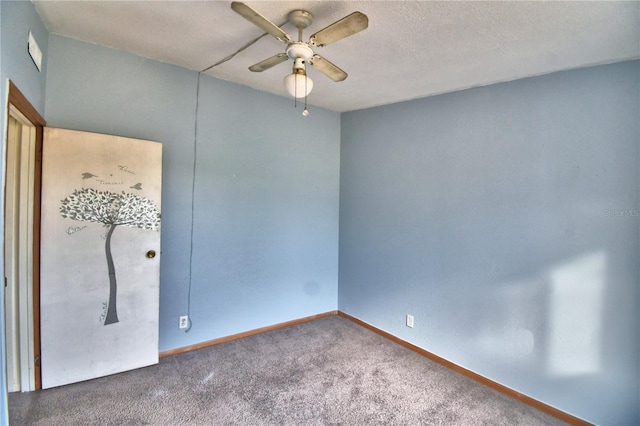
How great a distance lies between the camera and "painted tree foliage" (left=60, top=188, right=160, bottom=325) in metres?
2.25

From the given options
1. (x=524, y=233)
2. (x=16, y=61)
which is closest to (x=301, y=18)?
(x=16, y=61)

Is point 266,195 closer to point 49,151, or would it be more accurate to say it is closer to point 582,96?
point 49,151

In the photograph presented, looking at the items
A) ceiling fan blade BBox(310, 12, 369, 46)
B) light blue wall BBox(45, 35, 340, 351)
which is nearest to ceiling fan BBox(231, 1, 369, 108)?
ceiling fan blade BBox(310, 12, 369, 46)

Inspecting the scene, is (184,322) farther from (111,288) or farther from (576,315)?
(576,315)

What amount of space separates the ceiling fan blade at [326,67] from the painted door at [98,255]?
154cm

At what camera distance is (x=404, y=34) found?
1.98m

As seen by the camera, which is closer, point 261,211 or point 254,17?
point 254,17

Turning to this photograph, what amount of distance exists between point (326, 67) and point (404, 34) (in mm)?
578

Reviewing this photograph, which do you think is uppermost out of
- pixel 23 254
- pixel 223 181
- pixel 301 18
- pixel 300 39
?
pixel 301 18

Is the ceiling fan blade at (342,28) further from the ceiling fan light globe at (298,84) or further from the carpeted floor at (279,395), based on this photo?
the carpeted floor at (279,395)

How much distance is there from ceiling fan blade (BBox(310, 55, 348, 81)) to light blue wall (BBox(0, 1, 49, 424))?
1524 millimetres

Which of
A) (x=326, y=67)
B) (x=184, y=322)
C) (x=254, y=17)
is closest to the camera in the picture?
(x=254, y=17)

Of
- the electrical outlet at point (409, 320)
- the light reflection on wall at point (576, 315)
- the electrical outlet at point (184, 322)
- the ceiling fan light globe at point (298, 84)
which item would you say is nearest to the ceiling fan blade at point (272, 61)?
the ceiling fan light globe at point (298, 84)

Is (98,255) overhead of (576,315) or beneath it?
overhead
